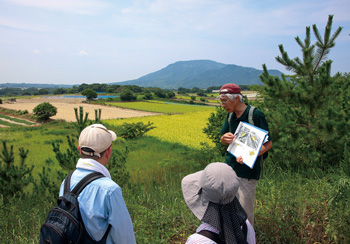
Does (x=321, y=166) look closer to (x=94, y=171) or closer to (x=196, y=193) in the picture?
(x=196, y=193)

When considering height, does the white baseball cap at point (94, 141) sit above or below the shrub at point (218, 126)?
above

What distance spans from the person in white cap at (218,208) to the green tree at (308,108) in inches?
154

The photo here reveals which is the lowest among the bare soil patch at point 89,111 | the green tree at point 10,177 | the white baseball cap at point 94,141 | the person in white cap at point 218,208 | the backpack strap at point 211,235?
the bare soil patch at point 89,111

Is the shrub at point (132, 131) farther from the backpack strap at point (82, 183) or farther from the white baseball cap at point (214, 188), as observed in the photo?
the white baseball cap at point (214, 188)

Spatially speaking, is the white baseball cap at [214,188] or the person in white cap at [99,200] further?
the person in white cap at [99,200]

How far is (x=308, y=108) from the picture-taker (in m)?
5.21

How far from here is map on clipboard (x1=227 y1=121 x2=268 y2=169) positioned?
95.4 inches

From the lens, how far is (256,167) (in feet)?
8.69

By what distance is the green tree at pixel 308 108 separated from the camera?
475 cm

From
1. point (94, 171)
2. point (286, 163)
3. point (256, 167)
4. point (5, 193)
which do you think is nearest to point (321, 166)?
point (286, 163)

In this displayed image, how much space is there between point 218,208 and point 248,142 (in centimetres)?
130

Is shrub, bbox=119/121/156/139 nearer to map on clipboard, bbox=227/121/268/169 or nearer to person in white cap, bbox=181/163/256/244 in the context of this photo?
map on clipboard, bbox=227/121/268/169

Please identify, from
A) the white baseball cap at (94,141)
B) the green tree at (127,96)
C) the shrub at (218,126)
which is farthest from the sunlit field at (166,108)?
the white baseball cap at (94,141)

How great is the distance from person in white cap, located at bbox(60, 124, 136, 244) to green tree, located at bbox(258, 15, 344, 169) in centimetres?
409
